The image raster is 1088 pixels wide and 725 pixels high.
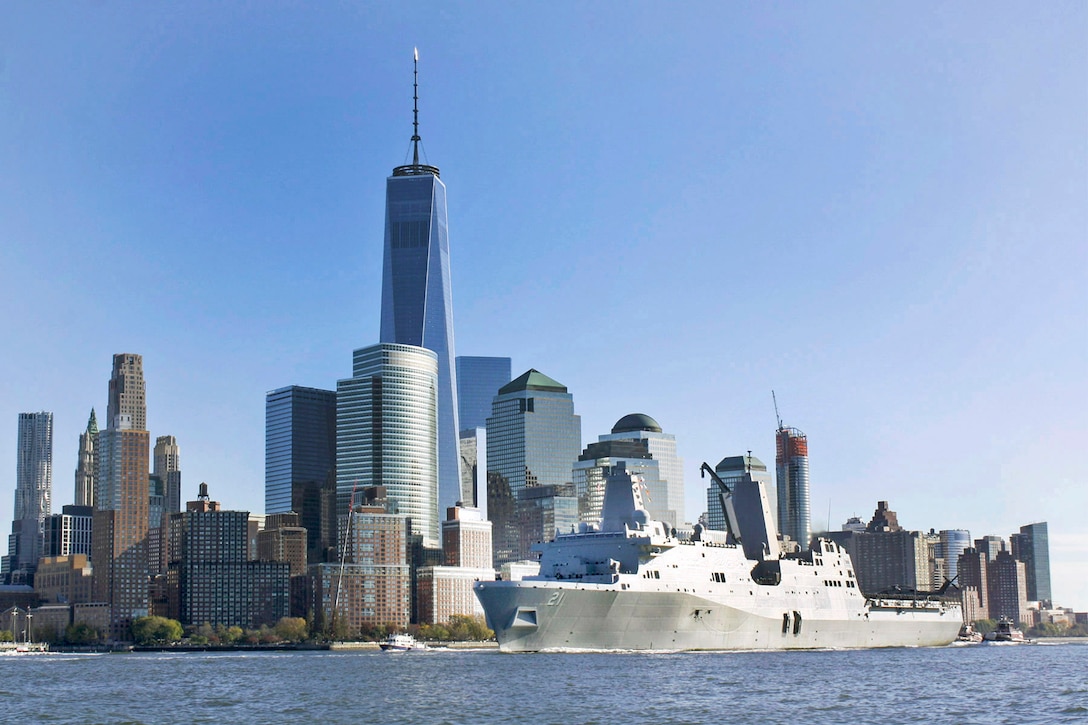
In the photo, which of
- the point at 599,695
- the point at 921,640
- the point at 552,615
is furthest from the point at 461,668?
the point at 921,640

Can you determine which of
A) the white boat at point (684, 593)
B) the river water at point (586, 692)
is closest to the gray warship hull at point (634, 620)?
the white boat at point (684, 593)

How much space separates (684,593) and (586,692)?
1585 inches

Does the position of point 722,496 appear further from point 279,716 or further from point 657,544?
point 279,716

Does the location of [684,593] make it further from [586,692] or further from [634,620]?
[586,692]

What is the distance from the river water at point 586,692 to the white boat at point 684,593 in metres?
2.93

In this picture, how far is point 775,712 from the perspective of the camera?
77.7 metres

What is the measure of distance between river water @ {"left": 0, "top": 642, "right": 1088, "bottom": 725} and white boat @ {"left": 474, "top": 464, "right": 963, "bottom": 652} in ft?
9.63

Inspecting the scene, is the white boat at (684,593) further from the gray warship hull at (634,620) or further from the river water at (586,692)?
the river water at (586,692)

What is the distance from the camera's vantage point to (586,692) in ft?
283

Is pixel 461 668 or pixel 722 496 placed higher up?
pixel 722 496

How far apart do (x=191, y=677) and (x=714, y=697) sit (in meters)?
55.5

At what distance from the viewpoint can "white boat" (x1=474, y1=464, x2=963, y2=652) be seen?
118438 mm

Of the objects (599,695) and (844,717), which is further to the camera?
(599,695)

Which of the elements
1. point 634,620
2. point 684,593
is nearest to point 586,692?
point 634,620
